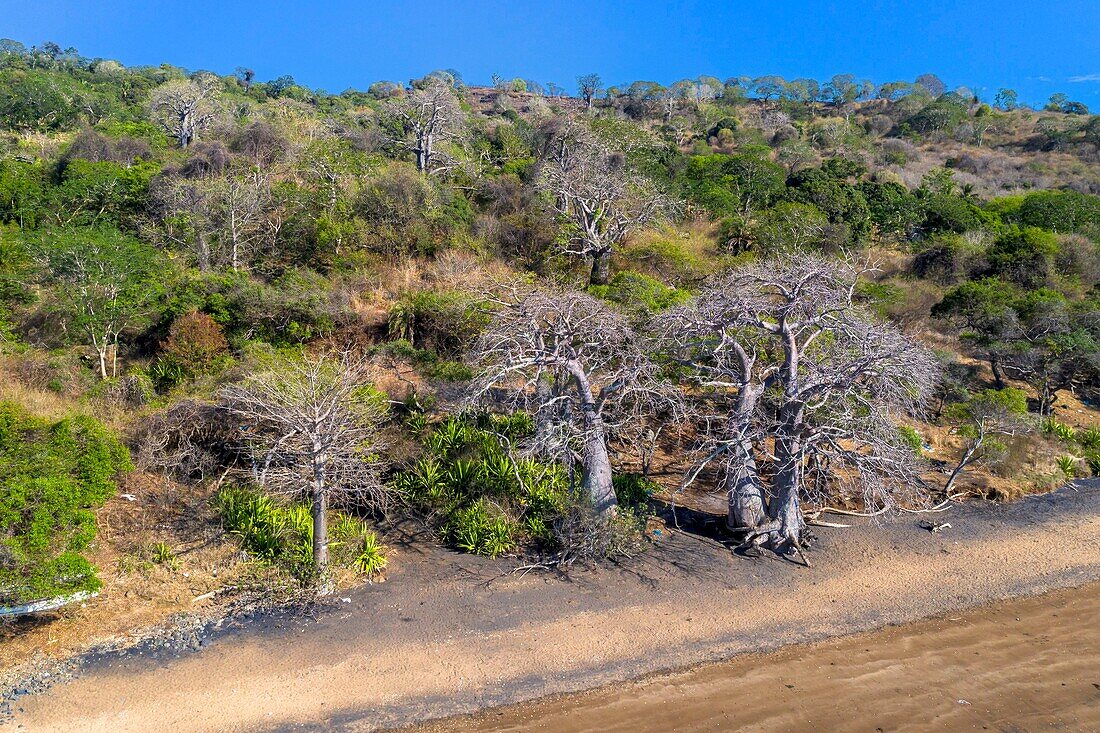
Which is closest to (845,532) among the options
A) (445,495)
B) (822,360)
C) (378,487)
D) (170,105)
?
(822,360)

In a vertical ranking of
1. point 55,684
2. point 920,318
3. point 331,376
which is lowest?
point 55,684

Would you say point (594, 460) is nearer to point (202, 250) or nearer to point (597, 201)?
point (597, 201)

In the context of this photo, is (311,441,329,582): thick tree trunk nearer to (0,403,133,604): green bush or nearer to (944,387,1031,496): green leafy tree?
(0,403,133,604): green bush

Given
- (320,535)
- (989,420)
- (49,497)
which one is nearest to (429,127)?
(320,535)

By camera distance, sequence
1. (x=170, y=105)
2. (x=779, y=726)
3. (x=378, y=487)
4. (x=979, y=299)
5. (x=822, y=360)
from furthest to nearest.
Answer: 1. (x=170, y=105)
2. (x=979, y=299)
3. (x=822, y=360)
4. (x=378, y=487)
5. (x=779, y=726)

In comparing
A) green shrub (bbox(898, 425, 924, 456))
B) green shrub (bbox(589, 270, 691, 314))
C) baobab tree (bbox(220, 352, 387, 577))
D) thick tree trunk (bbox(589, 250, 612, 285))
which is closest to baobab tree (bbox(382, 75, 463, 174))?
thick tree trunk (bbox(589, 250, 612, 285))

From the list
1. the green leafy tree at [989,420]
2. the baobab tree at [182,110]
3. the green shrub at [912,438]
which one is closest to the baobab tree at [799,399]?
the green shrub at [912,438]

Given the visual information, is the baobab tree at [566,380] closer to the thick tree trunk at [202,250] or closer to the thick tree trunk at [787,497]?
the thick tree trunk at [787,497]

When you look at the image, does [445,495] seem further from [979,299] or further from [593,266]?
[979,299]
